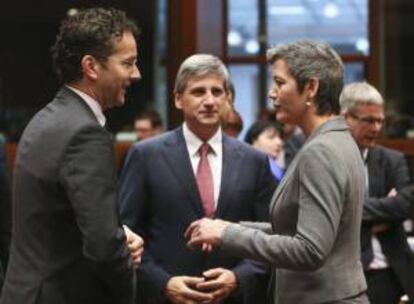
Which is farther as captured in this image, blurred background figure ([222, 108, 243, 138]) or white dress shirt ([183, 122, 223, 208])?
blurred background figure ([222, 108, 243, 138])

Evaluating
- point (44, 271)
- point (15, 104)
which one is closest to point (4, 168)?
point (44, 271)

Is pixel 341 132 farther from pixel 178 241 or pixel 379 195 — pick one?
pixel 379 195

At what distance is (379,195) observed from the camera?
17.7 ft

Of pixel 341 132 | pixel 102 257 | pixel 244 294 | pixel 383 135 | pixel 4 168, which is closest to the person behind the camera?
pixel 102 257

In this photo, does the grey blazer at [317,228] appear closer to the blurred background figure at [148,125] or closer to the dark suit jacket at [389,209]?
the dark suit jacket at [389,209]

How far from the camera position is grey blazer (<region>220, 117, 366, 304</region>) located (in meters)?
3.28

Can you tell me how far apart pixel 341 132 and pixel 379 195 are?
Result: 198 centimetres

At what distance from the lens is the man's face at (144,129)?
7973 millimetres

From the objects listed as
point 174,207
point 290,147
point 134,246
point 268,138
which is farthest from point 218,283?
point 268,138

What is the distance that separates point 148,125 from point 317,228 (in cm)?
482

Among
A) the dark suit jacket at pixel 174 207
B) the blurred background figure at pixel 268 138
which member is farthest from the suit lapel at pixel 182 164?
the blurred background figure at pixel 268 138

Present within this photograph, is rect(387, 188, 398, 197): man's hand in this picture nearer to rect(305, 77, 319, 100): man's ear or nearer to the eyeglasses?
the eyeglasses

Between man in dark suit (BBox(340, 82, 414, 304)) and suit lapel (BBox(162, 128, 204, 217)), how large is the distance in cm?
99

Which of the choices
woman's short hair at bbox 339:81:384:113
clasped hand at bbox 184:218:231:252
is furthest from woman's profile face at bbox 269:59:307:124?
woman's short hair at bbox 339:81:384:113
